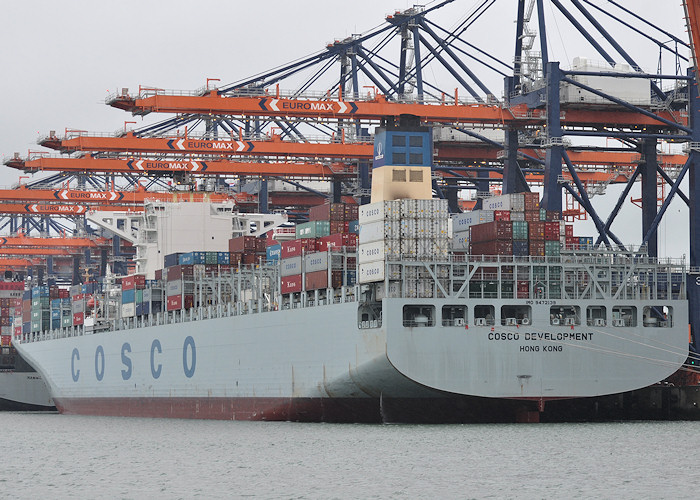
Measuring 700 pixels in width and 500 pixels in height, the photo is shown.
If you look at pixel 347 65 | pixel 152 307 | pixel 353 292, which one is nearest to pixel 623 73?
pixel 353 292

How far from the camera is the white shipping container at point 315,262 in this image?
1772 inches

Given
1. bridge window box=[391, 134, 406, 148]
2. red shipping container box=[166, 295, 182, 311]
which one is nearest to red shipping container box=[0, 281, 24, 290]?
red shipping container box=[166, 295, 182, 311]

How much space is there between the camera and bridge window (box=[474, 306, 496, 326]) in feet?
137

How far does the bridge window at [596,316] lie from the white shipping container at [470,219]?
4.35m

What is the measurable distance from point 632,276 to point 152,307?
2323cm

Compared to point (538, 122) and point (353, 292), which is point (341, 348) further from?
point (538, 122)

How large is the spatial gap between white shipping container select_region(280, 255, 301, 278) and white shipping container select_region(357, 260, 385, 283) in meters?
4.36

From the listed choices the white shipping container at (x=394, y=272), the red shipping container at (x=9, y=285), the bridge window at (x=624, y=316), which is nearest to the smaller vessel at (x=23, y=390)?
the red shipping container at (x=9, y=285)

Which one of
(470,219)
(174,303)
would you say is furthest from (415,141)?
(174,303)

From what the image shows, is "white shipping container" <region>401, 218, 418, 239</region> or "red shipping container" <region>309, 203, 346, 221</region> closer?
"white shipping container" <region>401, 218, 418, 239</region>

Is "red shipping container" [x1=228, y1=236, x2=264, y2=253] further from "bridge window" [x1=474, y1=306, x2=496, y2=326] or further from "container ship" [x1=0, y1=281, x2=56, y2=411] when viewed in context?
"container ship" [x1=0, y1=281, x2=56, y2=411]

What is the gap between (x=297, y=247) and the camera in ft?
153

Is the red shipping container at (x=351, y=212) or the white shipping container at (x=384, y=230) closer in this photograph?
the white shipping container at (x=384, y=230)

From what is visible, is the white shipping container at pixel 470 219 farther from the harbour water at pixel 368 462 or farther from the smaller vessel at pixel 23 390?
the smaller vessel at pixel 23 390
